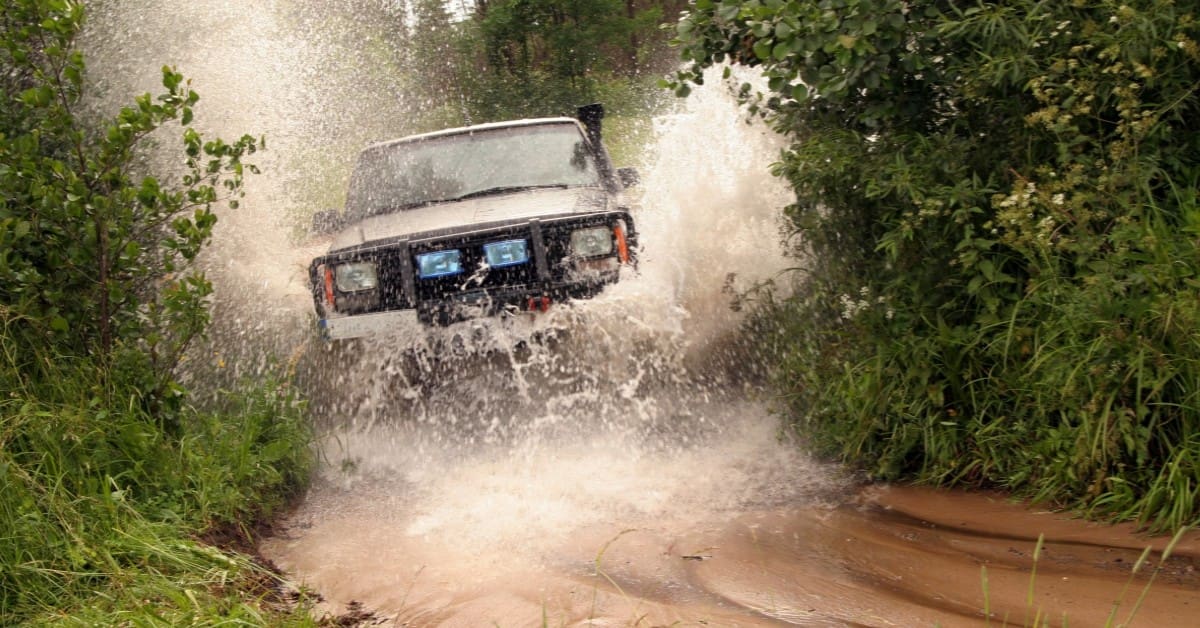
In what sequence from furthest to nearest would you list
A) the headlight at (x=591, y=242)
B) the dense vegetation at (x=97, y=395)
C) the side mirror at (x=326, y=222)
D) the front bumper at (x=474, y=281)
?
1. the side mirror at (x=326, y=222)
2. the headlight at (x=591, y=242)
3. the front bumper at (x=474, y=281)
4. the dense vegetation at (x=97, y=395)

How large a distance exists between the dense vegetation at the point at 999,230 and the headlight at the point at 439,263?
1.37m

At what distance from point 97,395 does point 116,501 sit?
1.96 feet

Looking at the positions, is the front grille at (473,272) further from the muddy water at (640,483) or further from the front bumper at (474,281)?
the muddy water at (640,483)

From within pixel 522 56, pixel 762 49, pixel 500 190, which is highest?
pixel 522 56

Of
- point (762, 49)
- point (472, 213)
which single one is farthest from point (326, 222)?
point (762, 49)

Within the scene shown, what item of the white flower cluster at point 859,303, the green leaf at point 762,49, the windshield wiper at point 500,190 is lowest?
the white flower cluster at point 859,303

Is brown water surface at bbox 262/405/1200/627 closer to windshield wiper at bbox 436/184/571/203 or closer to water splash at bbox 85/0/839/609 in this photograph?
water splash at bbox 85/0/839/609

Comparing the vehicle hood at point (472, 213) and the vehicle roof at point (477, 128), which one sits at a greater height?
the vehicle roof at point (477, 128)

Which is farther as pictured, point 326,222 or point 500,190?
point 326,222

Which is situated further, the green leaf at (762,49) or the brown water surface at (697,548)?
the green leaf at (762,49)

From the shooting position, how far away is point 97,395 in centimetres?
405

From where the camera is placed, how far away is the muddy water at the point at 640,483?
10.9 ft

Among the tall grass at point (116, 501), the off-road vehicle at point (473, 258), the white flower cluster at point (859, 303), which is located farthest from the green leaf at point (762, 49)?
the tall grass at point (116, 501)

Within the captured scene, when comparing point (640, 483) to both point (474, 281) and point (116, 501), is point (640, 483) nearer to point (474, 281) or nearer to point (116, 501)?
point (474, 281)
